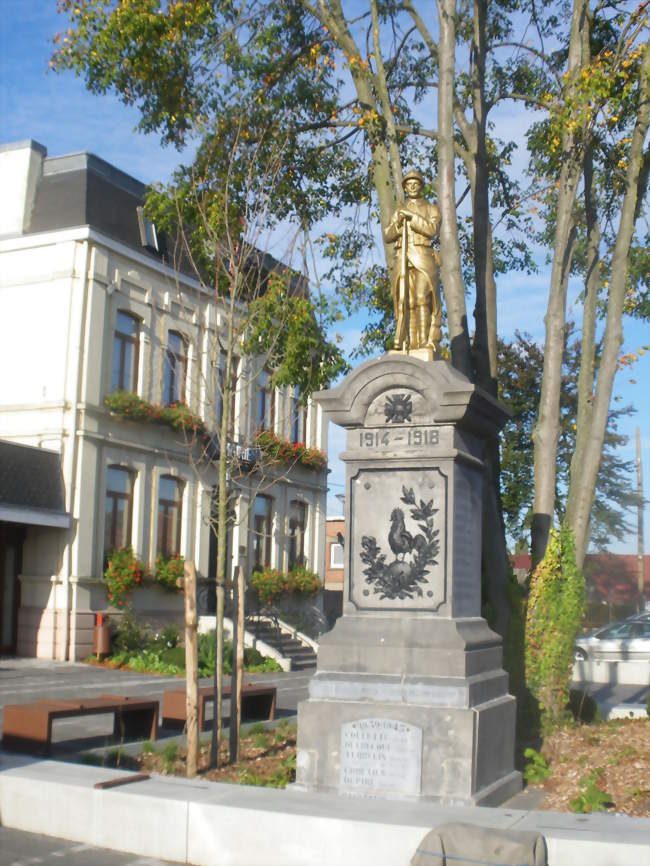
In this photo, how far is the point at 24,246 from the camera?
23094mm

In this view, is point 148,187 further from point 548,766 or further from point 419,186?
point 548,766

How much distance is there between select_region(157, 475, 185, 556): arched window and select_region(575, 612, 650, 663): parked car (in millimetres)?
9998

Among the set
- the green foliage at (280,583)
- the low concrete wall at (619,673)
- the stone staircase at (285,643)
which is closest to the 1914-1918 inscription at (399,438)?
the low concrete wall at (619,673)

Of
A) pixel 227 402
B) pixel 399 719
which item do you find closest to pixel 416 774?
pixel 399 719

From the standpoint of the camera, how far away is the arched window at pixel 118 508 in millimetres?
23156

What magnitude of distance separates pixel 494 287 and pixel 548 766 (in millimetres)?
6043

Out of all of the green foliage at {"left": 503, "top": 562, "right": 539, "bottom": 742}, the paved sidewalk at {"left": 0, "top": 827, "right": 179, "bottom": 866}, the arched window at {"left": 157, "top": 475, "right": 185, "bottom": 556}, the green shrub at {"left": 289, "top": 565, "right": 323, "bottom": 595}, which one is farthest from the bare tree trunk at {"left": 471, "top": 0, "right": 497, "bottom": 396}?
the green shrub at {"left": 289, "top": 565, "right": 323, "bottom": 595}

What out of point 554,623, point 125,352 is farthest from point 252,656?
point 554,623

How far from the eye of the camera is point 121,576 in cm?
2219

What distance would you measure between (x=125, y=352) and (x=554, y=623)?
15.2 metres

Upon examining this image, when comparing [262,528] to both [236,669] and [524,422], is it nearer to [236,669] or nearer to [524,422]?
[524,422]

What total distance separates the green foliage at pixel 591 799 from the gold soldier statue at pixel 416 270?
3.83 meters

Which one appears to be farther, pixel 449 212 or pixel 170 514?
pixel 170 514

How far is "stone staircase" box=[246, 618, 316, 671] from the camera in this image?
79.2 ft
